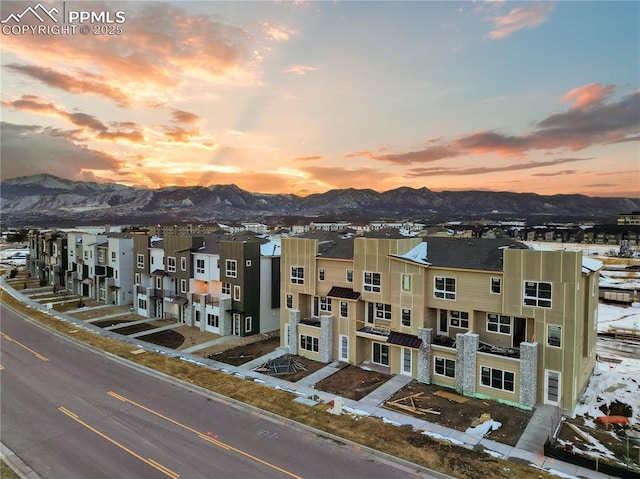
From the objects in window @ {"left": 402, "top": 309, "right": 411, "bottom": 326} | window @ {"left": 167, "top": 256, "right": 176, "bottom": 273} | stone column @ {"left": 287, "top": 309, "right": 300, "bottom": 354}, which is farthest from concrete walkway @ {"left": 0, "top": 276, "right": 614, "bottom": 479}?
window @ {"left": 167, "top": 256, "right": 176, "bottom": 273}

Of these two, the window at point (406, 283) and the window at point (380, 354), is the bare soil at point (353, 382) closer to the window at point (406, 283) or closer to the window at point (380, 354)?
the window at point (380, 354)

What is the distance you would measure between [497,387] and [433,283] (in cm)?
802

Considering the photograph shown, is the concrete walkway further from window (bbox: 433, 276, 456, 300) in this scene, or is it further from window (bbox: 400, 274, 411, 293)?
window (bbox: 433, 276, 456, 300)

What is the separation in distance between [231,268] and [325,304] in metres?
11.7

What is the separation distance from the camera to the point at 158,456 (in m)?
19.5

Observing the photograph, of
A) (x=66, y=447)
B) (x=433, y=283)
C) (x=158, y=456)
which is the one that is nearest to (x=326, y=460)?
(x=158, y=456)

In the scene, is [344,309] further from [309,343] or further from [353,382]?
[353,382]

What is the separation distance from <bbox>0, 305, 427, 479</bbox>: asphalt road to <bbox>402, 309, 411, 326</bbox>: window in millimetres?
11831

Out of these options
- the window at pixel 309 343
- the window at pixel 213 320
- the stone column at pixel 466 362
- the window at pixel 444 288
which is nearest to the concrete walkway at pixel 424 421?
the window at pixel 309 343

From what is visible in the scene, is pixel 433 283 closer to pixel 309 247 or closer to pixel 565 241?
pixel 309 247

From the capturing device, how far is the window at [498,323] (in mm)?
28516

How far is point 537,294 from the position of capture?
2580 cm

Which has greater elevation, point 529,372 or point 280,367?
point 529,372

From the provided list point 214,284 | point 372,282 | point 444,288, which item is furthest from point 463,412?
point 214,284
